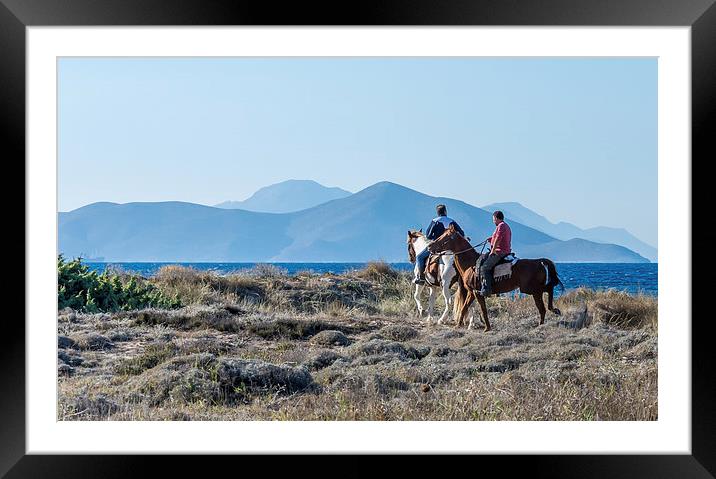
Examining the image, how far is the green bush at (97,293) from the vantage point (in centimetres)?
904

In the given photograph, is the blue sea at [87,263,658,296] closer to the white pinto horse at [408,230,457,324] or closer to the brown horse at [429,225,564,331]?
the white pinto horse at [408,230,457,324]

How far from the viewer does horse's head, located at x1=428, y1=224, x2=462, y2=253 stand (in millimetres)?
7977

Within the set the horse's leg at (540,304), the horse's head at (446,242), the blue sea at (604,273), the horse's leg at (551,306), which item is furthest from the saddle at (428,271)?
the blue sea at (604,273)

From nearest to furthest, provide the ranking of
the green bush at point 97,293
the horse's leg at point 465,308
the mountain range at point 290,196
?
1. the horse's leg at point 465,308
2. the green bush at point 97,293
3. the mountain range at point 290,196

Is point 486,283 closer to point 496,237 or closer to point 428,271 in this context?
point 496,237

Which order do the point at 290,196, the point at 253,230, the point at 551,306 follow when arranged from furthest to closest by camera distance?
the point at 253,230
the point at 290,196
the point at 551,306

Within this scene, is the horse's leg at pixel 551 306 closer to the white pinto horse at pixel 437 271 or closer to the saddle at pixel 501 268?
the saddle at pixel 501 268

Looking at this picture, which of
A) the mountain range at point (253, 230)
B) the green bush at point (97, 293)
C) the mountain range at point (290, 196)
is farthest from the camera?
the mountain range at point (290, 196)

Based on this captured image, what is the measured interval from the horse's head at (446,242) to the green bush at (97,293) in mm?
3574
